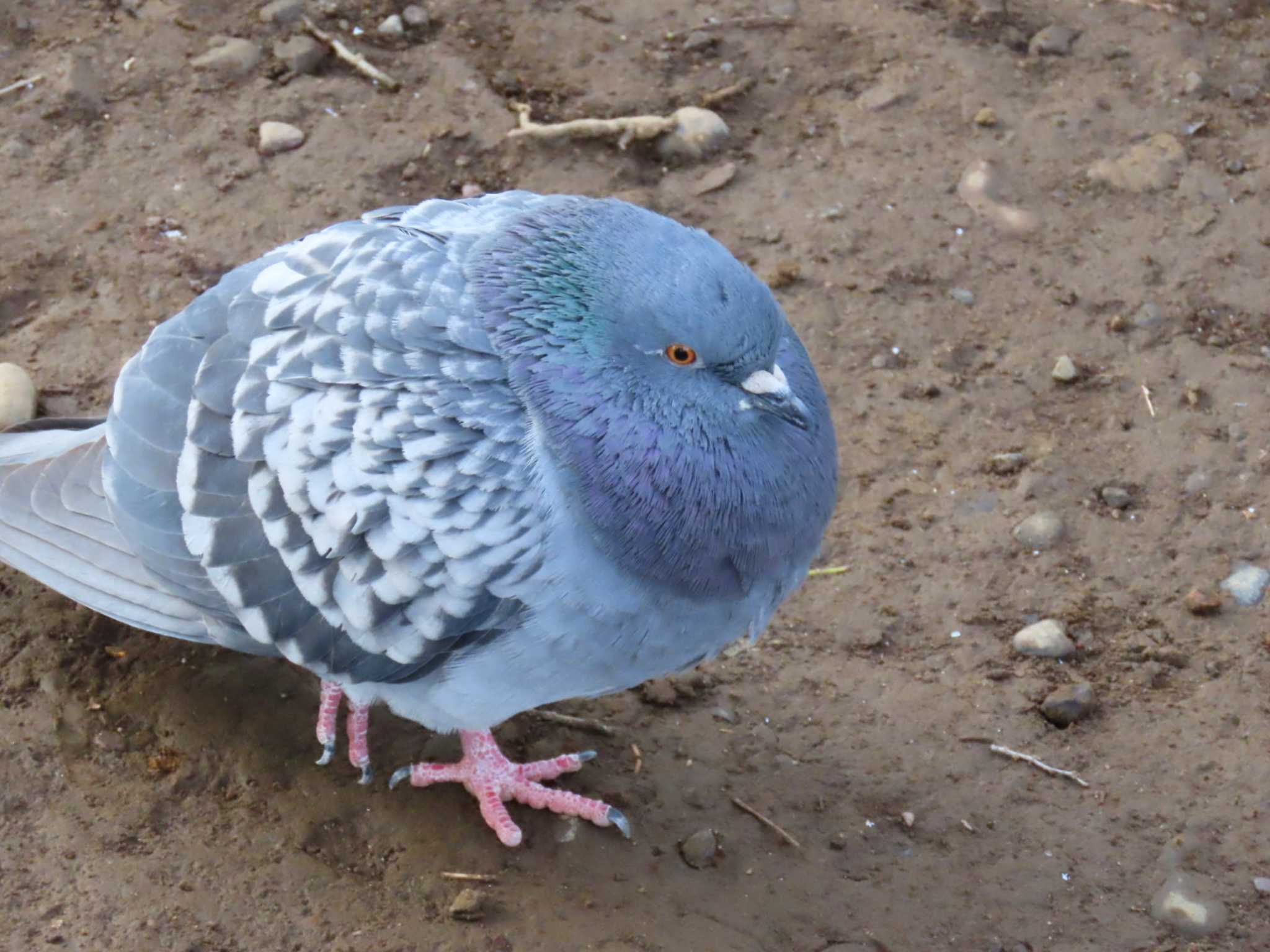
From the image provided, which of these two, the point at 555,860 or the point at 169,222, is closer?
the point at 555,860

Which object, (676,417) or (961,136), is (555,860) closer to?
(676,417)

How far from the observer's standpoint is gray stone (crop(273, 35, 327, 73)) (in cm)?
666

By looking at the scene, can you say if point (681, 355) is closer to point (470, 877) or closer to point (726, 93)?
point (470, 877)

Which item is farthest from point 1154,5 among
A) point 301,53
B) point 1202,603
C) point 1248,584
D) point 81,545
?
point 81,545

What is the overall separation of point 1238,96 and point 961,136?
4.67 feet

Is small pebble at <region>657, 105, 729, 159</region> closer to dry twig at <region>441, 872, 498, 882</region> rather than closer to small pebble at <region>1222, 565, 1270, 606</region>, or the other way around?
small pebble at <region>1222, 565, 1270, 606</region>

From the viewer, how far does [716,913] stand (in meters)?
4.22

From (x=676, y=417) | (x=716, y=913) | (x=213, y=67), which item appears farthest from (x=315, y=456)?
(x=213, y=67)

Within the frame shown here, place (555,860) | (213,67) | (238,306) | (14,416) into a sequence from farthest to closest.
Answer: (213,67) < (14,416) < (555,860) < (238,306)

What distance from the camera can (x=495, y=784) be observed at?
4.50 meters

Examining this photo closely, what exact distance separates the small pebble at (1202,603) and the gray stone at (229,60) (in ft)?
16.1

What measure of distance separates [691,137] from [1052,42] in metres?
2.03

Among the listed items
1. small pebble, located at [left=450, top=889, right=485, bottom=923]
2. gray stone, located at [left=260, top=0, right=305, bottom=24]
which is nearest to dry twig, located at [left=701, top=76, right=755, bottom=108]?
gray stone, located at [left=260, top=0, right=305, bottom=24]

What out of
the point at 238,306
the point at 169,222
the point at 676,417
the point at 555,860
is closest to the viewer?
the point at 676,417
